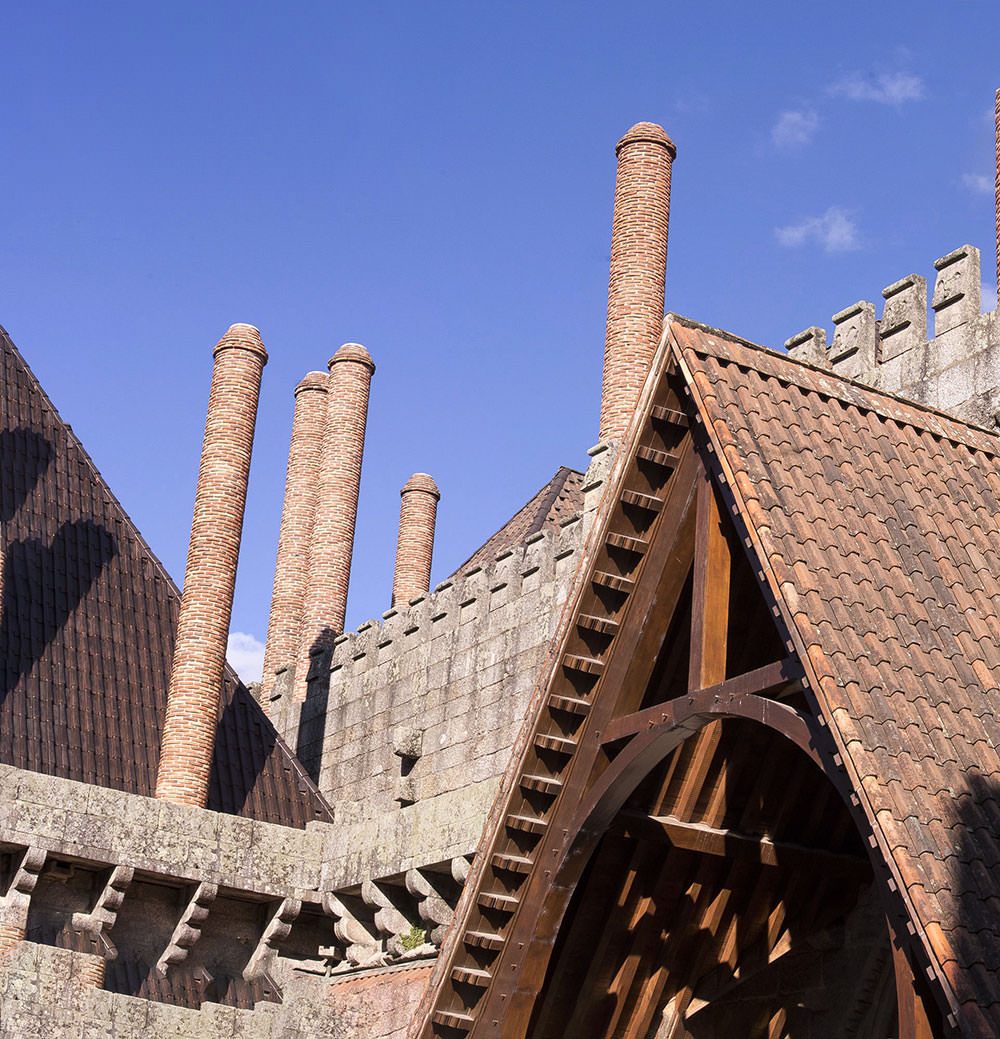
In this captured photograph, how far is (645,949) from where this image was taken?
34.0 ft

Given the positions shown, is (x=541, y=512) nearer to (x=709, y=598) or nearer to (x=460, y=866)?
(x=460, y=866)

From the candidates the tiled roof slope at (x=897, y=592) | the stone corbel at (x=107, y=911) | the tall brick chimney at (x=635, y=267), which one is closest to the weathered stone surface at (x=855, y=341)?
the tall brick chimney at (x=635, y=267)

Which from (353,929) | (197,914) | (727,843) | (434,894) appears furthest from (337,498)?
(727,843)

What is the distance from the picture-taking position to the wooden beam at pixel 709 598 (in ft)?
28.2

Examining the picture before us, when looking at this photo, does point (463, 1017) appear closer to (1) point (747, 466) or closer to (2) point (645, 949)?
(2) point (645, 949)

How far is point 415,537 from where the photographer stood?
27422 millimetres

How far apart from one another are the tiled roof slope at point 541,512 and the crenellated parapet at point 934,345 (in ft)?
34.4

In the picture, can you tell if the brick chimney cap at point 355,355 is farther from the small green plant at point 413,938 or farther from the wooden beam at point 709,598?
the wooden beam at point 709,598

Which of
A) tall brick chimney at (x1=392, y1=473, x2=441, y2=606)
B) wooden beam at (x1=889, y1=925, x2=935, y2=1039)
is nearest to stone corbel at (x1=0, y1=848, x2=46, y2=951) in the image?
wooden beam at (x1=889, y1=925, x2=935, y2=1039)

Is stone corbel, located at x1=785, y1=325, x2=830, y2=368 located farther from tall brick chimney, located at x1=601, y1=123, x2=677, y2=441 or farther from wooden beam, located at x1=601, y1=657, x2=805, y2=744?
wooden beam, located at x1=601, y1=657, x2=805, y2=744

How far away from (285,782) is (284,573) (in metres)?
5.30

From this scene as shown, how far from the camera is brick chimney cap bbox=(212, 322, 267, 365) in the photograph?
61.0 ft

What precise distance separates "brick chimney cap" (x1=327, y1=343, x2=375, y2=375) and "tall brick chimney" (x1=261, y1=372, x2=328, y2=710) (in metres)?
1.35

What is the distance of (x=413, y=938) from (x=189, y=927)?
2350 mm
